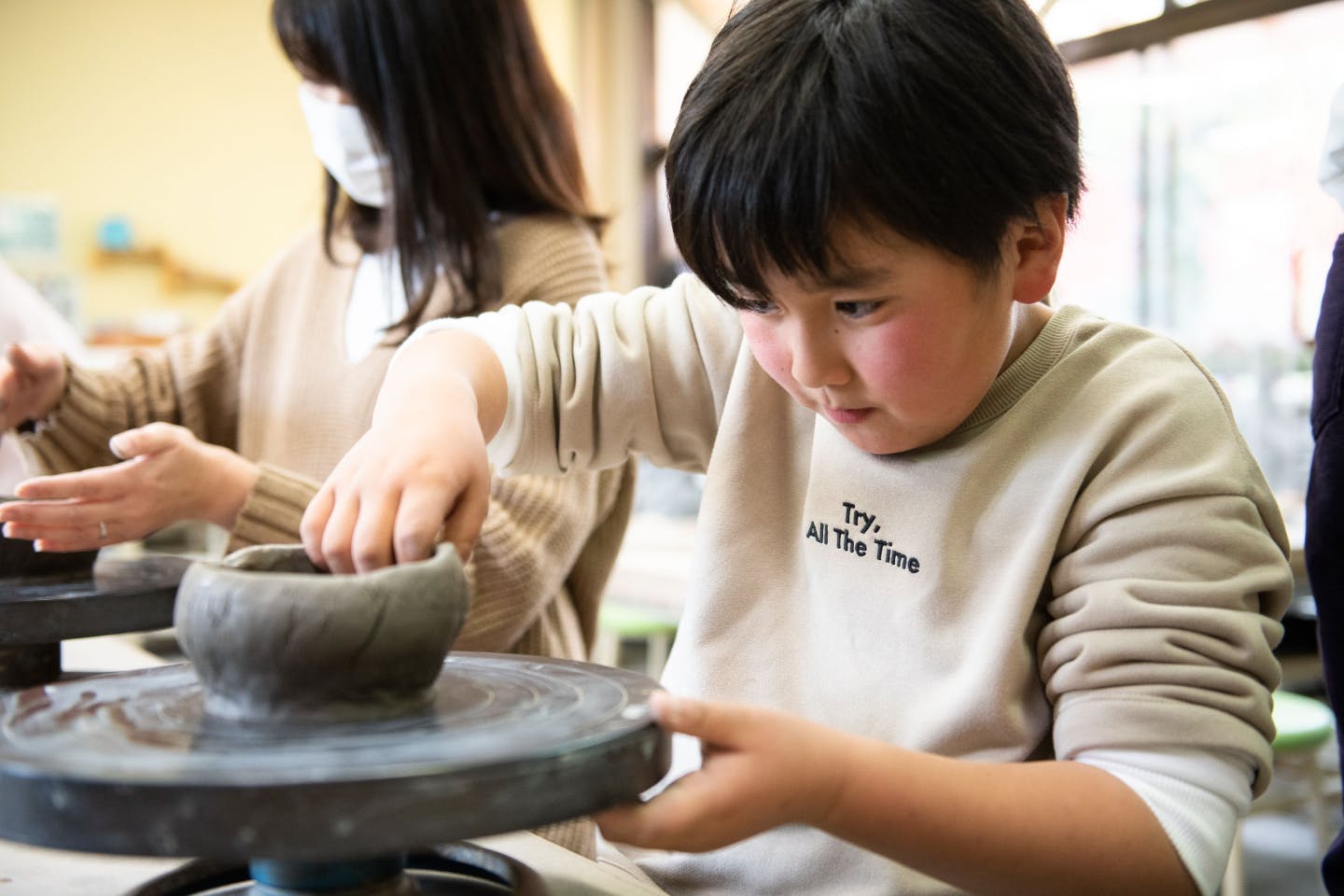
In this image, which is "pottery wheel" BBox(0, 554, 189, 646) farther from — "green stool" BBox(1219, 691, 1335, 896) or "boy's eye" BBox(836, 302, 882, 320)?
"green stool" BBox(1219, 691, 1335, 896)

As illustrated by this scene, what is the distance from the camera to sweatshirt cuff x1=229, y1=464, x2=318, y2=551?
133 centimetres

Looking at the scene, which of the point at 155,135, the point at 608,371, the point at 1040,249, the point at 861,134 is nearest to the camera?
the point at 861,134

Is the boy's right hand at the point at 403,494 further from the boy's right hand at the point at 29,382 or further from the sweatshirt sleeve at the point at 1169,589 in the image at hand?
the boy's right hand at the point at 29,382

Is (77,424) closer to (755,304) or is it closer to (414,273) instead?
(414,273)

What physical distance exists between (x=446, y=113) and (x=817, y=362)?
0.91m

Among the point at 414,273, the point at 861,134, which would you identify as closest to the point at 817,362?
the point at 861,134

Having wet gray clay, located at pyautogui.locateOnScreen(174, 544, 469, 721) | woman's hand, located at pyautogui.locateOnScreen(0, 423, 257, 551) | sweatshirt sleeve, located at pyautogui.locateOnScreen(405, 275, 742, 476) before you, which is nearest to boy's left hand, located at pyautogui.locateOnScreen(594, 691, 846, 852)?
wet gray clay, located at pyautogui.locateOnScreen(174, 544, 469, 721)

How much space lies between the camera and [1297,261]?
406 centimetres

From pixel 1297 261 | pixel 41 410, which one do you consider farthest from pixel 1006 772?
pixel 1297 261

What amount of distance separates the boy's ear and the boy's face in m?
0.02

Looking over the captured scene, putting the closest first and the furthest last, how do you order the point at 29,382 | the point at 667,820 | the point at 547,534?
the point at 667,820 → the point at 547,534 → the point at 29,382

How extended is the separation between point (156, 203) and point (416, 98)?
13.9ft

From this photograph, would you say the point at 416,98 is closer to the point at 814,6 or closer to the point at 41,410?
the point at 41,410

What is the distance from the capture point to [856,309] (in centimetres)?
81
